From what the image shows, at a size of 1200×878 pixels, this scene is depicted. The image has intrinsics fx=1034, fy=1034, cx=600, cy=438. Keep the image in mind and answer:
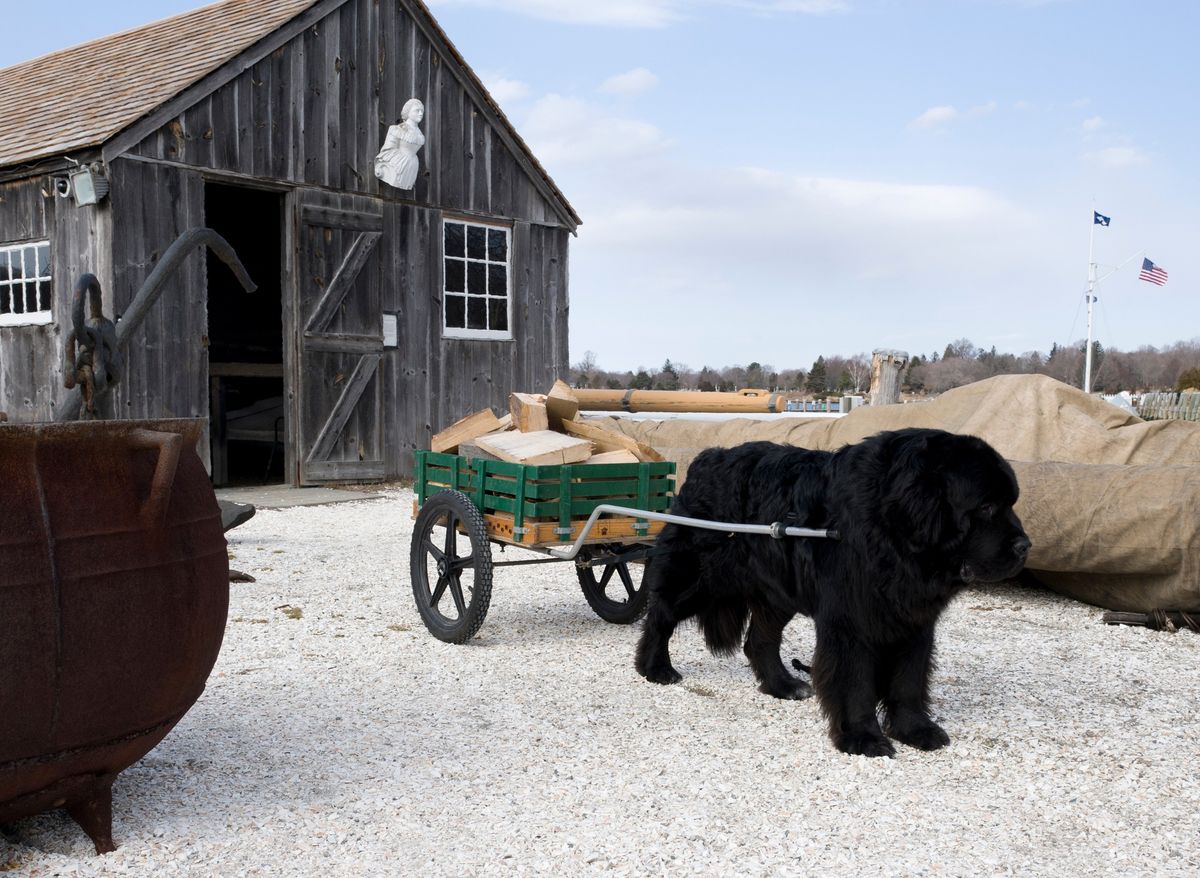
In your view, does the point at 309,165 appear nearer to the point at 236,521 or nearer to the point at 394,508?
the point at 394,508

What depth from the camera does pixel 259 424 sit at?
1462 cm

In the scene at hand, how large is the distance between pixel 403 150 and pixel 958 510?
10170 mm

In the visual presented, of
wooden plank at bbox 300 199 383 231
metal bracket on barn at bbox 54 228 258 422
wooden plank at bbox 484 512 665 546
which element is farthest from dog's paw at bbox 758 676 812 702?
wooden plank at bbox 300 199 383 231

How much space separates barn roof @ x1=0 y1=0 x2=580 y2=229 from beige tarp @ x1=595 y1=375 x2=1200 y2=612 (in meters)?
6.79

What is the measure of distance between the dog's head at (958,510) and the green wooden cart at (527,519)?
1.33 m

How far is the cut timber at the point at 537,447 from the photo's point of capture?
203 inches

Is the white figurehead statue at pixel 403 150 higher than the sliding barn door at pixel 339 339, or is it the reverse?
the white figurehead statue at pixel 403 150

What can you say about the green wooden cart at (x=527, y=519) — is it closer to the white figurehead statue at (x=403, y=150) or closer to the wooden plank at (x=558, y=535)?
the wooden plank at (x=558, y=535)

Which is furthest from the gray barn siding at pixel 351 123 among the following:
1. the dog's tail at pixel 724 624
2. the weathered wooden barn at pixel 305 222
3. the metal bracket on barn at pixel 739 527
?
the dog's tail at pixel 724 624

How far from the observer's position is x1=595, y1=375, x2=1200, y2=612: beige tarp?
224 inches

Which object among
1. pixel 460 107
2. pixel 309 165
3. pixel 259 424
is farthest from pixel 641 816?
pixel 259 424

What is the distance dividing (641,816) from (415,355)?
33.5 ft

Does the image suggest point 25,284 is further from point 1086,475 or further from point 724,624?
point 1086,475

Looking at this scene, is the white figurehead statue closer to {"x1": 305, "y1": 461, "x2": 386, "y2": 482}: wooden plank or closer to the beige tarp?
{"x1": 305, "y1": 461, "x2": 386, "y2": 482}: wooden plank
